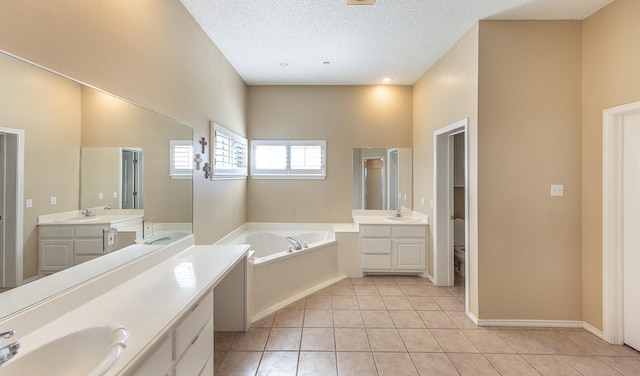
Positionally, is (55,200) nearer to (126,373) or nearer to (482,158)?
(126,373)

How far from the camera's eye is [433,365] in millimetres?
2066

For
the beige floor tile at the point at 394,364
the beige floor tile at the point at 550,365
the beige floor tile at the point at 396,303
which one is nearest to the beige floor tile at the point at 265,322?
the beige floor tile at the point at 394,364

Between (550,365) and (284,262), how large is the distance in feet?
7.90

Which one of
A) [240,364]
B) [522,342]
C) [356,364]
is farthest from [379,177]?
[240,364]

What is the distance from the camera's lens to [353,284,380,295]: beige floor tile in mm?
3367

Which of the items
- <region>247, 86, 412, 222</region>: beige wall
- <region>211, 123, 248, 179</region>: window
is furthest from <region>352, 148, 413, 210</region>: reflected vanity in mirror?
<region>211, 123, 248, 179</region>: window

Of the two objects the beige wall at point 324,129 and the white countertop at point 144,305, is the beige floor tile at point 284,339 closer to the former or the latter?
the white countertop at point 144,305

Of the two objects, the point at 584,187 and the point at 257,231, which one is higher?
the point at 584,187

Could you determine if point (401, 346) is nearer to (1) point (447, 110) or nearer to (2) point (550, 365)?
(2) point (550, 365)

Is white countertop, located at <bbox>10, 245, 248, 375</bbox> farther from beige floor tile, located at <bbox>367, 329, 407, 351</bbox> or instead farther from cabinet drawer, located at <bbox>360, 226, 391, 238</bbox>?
cabinet drawer, located at <bbox>360, 226, 391, 238</bbox>

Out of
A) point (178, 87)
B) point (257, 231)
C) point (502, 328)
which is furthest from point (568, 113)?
point (257, 231)

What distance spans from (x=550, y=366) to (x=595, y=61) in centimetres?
257

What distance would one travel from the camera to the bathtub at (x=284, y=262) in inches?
112

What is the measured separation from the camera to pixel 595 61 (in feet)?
8.00
